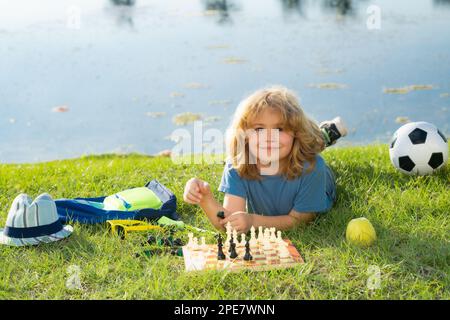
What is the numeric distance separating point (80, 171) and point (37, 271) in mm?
1791

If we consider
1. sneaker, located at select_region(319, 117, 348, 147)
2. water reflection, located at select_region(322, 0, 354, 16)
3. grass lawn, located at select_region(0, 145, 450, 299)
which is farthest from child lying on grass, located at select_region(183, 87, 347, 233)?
water reflection, located at select_region(322, 0, 354, 16)

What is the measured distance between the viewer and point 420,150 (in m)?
3.88

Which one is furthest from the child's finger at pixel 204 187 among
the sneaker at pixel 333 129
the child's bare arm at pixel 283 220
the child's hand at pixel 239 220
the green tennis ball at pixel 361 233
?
the sneaker at pixel 333 129

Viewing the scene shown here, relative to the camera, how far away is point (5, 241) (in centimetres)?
327

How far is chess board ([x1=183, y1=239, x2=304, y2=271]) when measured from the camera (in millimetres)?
2818

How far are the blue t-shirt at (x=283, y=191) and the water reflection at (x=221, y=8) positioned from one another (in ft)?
32.1

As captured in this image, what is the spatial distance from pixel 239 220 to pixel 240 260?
356 millimetres

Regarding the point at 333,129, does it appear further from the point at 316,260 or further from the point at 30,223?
the point at 30,223

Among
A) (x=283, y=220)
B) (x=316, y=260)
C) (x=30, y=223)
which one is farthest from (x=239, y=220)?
(x=30, y=223)

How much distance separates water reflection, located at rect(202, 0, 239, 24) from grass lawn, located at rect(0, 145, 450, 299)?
930 cm

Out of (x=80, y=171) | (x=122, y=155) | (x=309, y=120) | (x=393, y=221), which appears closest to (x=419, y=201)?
(x=393, y=221)

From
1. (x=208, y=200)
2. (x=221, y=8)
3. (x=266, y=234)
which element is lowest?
(x=266, y=234)

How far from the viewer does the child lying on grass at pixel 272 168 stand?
3.23m

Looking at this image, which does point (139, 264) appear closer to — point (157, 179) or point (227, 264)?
point (227, 264)
